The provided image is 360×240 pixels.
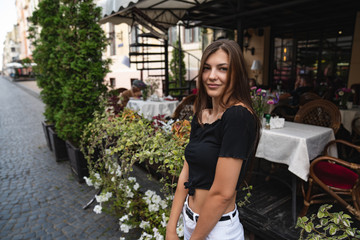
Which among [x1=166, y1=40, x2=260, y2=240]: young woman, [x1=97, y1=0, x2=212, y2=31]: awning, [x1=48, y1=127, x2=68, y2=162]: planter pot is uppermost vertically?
[x1=97, y1=0, x2=212, y2=31]: awning

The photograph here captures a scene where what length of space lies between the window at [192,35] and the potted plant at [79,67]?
873 cm

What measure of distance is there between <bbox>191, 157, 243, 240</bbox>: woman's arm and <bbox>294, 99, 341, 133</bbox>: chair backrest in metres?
3.15

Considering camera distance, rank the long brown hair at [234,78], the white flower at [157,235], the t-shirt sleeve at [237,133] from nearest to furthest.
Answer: the t-shirt sleeve at [237,133] < the long brown hair at [234,78] < the white flower at [157,235]

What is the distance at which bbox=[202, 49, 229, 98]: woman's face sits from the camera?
1174 millimetres

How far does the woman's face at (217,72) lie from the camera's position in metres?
1.17

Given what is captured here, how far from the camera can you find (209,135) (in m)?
1.20

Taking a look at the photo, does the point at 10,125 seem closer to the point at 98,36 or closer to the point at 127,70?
the point at 98,36

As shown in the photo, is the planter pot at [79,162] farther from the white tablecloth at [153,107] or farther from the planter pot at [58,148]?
the white tablecloth at [153,107]

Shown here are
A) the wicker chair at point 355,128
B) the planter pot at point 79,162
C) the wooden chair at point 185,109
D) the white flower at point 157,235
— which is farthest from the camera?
the wicker chair at point 355,128

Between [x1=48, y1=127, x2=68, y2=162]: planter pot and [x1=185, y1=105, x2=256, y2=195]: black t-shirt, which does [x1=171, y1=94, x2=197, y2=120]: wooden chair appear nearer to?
[x1=48, y1=127, x2=68, y2=162]: planter pot

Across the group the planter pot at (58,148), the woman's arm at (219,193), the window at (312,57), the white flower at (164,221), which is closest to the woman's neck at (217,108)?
the woman's arm at (219,193)

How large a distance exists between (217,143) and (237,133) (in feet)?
0.48

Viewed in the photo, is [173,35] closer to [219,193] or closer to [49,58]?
[49,58]

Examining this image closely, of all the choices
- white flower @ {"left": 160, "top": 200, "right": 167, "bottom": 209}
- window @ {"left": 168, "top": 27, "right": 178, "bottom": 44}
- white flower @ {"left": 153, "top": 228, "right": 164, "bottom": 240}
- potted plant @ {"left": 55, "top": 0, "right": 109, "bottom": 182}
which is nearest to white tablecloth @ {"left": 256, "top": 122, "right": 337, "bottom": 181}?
white flower @ {"left": 160, "top": 200, "right": 167, "bottom": 209}
